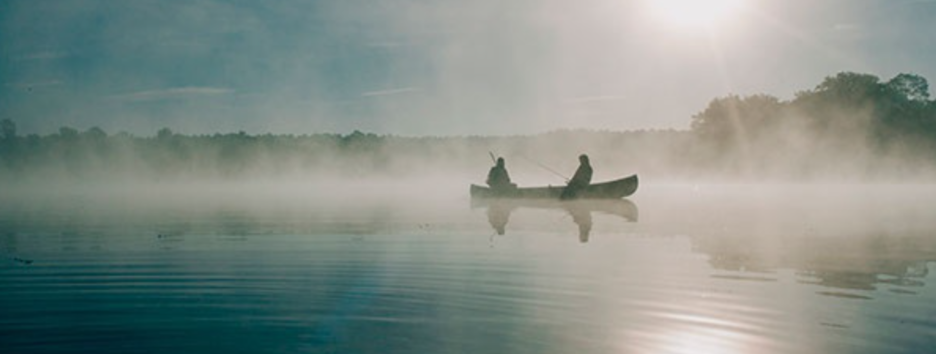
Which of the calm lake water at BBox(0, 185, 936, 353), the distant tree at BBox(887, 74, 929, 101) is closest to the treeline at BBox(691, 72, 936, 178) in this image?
the distant tree at BBox(887, 74, 929, 101)

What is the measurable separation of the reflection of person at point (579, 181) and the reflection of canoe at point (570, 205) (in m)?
0.55

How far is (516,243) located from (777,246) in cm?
584

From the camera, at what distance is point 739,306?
35.6 ft

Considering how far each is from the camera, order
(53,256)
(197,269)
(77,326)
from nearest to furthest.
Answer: (77,326)
(197,269)
(53,256)

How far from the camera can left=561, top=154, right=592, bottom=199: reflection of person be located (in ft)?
130

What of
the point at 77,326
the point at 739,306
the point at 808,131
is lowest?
the point at 77,326

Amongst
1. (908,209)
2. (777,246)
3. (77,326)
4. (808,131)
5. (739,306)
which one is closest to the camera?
(77,326)

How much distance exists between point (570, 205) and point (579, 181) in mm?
1471

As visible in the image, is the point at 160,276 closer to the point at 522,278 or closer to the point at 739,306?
the point at 522,278

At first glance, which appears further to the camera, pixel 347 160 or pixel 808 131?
pixel 347 160

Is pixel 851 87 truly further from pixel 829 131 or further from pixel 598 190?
pixel 598 190

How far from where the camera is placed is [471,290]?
1234 cm

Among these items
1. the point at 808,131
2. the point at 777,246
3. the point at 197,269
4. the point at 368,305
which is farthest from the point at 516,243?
the point at 808,131

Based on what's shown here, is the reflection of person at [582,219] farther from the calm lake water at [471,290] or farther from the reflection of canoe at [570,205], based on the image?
the calm lake water at [471,290]
